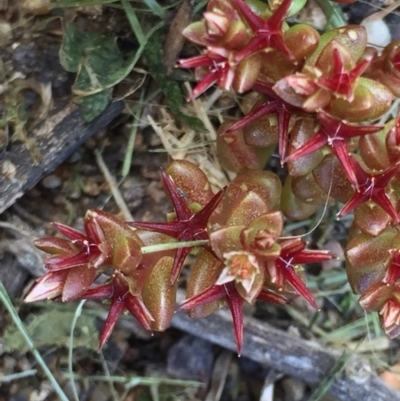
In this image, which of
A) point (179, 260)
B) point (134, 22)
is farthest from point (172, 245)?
point (134, 22)

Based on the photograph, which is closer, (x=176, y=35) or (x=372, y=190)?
(x=372, y=190)

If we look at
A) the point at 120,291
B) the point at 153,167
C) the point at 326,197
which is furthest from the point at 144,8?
the point at 120,291

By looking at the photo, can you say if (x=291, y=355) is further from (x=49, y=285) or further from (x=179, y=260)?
(x=49, y=285)

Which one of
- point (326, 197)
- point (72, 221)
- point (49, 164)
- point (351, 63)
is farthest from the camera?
point (72, 221)

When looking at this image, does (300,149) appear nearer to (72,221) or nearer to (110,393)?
(72,221)

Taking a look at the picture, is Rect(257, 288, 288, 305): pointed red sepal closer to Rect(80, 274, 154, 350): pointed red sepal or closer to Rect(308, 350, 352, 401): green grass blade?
Rect(80, 274, 154, 350): pointed red sepal

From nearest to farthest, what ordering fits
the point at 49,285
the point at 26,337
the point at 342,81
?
1. the point at 342,81
2. the point at 49,285
3. the point at 26,337
